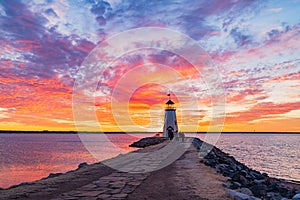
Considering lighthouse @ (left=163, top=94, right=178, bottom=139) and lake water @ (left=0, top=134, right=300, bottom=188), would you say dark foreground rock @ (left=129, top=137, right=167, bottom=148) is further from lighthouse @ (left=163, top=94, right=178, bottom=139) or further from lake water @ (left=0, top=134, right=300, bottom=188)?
lake water @ (left=0, top=134, right=300, bottom=188)

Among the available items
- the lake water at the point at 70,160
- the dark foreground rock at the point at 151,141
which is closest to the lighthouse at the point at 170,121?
the dark foreground rock at the point at 151,141

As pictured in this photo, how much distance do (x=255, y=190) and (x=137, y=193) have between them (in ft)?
12.3

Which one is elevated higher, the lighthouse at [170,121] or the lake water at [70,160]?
the lighthouse at [170,121]

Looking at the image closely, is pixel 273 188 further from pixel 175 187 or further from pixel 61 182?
pixel 61 182

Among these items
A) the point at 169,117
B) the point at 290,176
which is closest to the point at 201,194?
the point at 290,176

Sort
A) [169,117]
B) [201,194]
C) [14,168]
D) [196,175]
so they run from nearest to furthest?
[201,194] < [196,175] < [14,168] < [169,117]

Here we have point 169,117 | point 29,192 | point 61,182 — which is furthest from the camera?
point 169,117

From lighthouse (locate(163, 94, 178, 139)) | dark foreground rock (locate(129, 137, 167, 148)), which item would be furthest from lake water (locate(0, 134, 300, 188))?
lighthouse (locate(163, 94, 178, 139))

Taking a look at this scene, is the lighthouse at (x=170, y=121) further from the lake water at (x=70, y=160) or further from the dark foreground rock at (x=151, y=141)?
the lake water at (x=70, y=160)

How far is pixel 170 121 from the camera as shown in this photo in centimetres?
3991

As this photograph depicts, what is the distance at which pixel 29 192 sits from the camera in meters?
7.49

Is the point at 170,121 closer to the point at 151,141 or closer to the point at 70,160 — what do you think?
the point at 151,141

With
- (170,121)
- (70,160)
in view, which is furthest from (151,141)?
(70,160)

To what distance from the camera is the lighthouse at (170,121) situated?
39.3 meters
